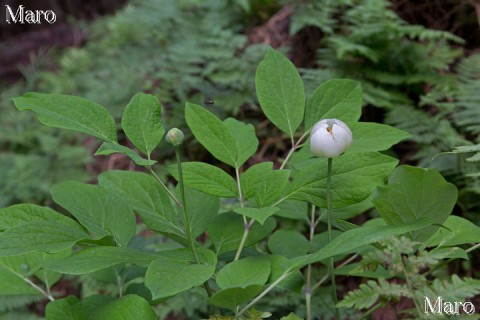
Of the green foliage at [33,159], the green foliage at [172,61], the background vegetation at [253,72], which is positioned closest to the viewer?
the background vegetation at [253,72]

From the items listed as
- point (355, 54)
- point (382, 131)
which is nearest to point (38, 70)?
point (355, 54)

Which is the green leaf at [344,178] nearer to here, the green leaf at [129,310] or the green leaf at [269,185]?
the green leaf at [269,185]

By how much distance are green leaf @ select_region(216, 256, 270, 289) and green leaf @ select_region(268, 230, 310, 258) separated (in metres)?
0.17

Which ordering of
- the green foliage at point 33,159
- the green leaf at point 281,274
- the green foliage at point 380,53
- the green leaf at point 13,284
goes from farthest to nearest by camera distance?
1. the green foliage at point 33,159
2. the green foliage at point 380,53
3. the green leaf at point 13,284
4. the green leaf at point 281,274

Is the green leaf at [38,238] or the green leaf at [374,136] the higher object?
the green leaf at [374,136]

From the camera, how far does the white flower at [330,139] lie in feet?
2.18

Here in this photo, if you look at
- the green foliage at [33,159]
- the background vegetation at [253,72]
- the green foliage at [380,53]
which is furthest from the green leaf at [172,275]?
the green foliage at [33,159]

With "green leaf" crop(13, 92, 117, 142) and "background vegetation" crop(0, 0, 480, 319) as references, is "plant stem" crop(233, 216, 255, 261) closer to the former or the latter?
"green leaf" crop(13, 92, 117, 142)

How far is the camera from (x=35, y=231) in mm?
662

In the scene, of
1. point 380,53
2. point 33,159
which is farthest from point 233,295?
point 33,159

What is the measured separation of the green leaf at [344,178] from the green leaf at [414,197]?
0.06ft

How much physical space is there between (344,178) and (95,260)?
35cm

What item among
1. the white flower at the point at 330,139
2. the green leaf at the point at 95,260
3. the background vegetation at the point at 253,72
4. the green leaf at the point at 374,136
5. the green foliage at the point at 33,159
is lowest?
the green foliage at the point at 33,159

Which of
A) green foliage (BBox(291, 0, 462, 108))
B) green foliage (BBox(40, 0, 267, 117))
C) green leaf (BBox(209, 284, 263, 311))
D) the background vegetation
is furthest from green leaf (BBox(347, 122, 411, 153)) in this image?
green foliage (BBox(40, 0, 267, 117))
